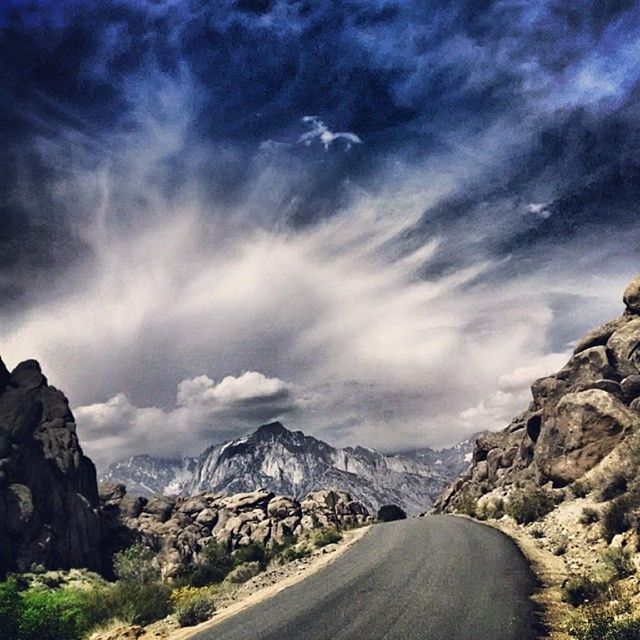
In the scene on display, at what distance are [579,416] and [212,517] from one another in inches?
5091

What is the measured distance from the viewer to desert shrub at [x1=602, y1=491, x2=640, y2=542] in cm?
1527

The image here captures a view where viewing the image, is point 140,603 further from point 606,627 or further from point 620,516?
point 620,516

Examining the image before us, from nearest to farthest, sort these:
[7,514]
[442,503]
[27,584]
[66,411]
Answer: [27,584]
[7,514]
[442,503]
[66,411]

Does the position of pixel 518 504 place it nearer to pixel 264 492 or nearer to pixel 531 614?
pixel 531 614

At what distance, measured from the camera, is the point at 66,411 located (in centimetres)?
11950

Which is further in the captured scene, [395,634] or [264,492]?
[264,492]

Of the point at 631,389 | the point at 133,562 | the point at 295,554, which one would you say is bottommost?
the point at 133,562

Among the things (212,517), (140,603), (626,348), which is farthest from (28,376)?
(626,348)

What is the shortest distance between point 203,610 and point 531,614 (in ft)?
32.0

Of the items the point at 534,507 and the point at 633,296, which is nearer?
the point at 534,507

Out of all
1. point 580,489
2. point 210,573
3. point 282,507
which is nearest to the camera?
point 210,573

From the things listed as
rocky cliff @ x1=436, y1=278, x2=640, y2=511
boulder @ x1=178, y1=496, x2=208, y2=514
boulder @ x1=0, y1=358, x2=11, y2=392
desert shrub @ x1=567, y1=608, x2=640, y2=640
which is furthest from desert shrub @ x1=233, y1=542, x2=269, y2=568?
boulder @ x1=178, y1=496, x2=208, y2=514

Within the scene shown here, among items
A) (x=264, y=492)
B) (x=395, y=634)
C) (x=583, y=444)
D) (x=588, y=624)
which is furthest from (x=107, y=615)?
(x=264, y=492)

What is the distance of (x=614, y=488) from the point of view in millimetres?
21656
